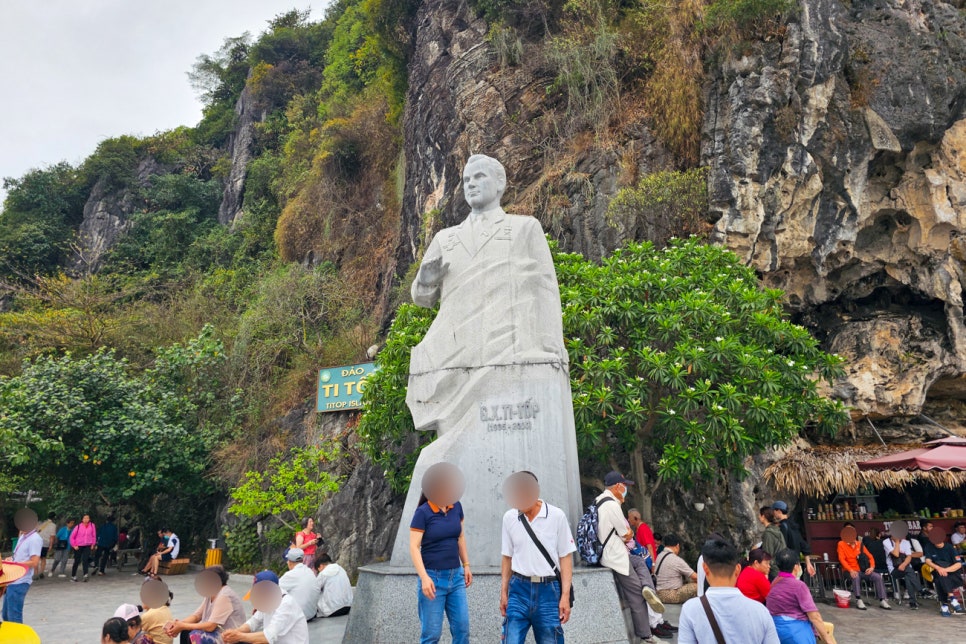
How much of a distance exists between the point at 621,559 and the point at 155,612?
350 cm

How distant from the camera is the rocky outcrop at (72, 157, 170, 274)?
31.3 m

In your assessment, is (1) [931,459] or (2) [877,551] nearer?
(1) [931,459]

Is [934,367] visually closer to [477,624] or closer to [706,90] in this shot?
[706,90]

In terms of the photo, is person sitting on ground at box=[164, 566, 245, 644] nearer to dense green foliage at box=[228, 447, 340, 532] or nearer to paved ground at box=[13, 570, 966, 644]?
paved ground at box=[13, 570, 966, 644]

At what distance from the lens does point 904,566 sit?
986 cm

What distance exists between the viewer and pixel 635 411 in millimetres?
9156

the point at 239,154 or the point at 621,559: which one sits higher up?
the point at 239,154

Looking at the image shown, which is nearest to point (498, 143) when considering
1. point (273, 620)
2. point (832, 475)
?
point (832, 475)

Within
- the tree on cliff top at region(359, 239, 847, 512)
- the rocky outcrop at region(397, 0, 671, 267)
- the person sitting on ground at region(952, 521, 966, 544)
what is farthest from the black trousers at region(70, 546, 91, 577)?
the person sitting on ground at region(952, 521, 966, 544)

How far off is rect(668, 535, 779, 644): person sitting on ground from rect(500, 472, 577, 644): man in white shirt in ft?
3.67

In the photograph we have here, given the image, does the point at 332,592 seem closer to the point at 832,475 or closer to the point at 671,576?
the point at 671,576

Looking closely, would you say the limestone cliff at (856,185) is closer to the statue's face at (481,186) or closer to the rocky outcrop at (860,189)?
the rocky outcrop at (860,189)

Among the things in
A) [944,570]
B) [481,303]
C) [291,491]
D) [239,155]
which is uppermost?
[239,155]

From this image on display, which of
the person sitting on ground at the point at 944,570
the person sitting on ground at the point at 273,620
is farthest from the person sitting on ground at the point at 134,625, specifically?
the person sitting on ground at the point at 944,570
